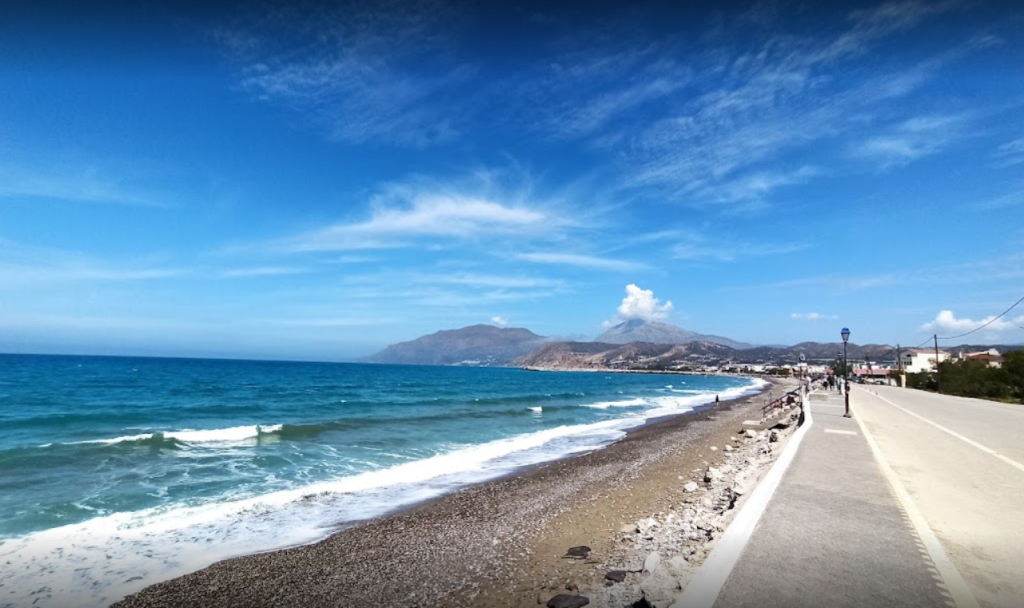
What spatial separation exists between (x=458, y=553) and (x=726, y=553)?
4.04 metres

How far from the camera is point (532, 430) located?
79.9 feet

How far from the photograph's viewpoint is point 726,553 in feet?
16.1

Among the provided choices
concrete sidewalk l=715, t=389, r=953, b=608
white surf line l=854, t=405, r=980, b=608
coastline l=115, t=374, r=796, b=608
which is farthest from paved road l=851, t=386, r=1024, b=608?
coastline l=115, t=374, r=796, b=608

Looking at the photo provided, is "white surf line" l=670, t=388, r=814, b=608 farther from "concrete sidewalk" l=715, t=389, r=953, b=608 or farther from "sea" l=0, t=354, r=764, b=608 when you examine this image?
"sea" l=0, t=354, r=764, b=608

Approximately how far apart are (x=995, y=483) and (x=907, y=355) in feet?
377

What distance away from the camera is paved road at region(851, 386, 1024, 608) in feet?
15.5

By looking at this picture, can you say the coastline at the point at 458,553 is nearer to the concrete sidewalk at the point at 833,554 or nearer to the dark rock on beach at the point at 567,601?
the dark rock on beach at the point at 567,601

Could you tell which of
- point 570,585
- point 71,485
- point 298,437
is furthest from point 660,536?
point 298,437

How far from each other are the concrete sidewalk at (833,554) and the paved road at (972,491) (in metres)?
0.36

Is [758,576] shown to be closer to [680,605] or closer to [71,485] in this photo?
[680,605]

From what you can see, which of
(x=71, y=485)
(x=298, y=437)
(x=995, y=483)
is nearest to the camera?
(x=995, y=483)

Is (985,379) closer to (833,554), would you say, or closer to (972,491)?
(972,491)

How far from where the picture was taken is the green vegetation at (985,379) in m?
34.2

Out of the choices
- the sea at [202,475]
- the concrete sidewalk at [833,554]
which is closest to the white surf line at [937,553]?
the concrete sidewalk at [833,554]
